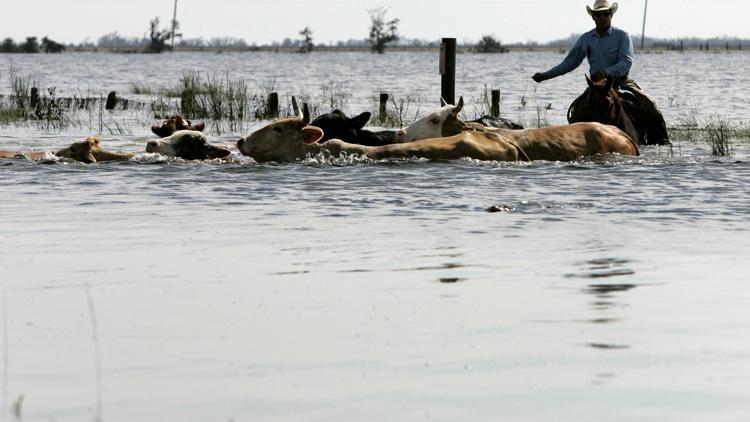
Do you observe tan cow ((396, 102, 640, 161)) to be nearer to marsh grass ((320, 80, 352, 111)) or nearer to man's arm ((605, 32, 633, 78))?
man's arm ((605, 32, 633, 78))

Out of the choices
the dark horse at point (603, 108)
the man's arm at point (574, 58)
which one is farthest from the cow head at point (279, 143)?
the man's arm at point (574, 58)

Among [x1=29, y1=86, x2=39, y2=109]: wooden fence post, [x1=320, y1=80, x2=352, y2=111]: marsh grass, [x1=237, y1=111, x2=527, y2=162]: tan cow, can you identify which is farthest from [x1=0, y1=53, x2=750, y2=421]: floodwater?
[x1=29, y1=86, x2=39, y2=109]: wooden fence post

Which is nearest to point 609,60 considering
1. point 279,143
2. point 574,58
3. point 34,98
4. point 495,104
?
point 574,58

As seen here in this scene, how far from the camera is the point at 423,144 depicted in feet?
43.9

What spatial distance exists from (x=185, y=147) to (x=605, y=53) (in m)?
5.03

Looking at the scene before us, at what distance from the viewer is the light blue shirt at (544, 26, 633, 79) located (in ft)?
51.7

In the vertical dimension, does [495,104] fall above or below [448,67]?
below

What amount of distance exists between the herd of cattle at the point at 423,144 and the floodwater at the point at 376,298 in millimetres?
1005

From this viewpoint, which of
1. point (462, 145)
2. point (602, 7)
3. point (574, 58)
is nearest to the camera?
point (462, 145)

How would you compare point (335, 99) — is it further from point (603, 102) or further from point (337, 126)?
point (603, 102)

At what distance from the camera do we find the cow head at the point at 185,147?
14.2 m

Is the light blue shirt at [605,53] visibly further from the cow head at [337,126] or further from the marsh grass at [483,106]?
the marsh grass at [483,106]

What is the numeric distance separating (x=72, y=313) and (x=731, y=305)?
2.98 meters

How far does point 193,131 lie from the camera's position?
1448 cm
